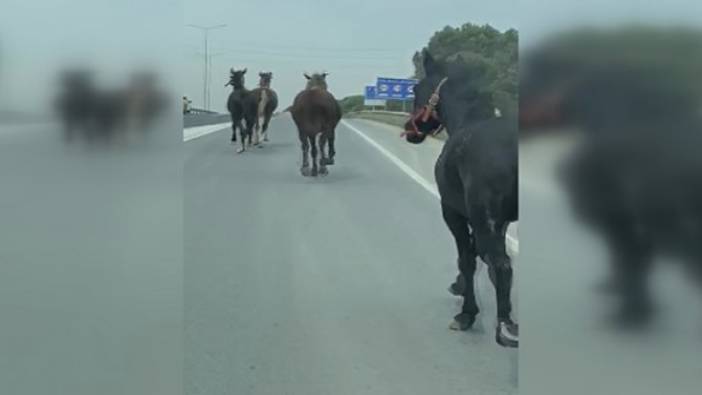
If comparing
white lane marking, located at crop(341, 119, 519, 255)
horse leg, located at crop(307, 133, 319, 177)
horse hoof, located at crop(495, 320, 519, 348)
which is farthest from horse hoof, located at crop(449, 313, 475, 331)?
horse leg, located at crop(307, 133, 319, 177)

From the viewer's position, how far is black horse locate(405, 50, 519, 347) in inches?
90.6

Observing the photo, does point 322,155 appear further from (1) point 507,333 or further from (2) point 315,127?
(1) point 507,333

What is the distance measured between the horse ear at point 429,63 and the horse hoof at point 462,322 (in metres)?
1.17

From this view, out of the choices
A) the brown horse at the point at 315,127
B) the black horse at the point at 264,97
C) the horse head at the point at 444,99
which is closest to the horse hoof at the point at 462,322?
the horse head at the point at 444,99

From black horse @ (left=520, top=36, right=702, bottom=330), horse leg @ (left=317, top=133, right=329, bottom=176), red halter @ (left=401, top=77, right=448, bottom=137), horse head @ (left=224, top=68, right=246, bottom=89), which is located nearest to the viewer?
black horse @ (left=520, top=36, right=702, bottom=330)

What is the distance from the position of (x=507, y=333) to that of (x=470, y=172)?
597 mm

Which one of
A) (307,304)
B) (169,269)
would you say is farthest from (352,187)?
(169,269)

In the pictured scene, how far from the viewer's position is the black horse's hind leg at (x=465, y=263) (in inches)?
136

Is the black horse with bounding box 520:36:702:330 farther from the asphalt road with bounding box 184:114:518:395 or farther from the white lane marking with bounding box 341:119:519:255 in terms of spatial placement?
the white lane marking with bounding box 341:119:519:255

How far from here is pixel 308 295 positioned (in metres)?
3.75

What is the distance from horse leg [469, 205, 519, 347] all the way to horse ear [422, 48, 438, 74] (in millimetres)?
602

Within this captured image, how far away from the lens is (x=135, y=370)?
4.85 ft

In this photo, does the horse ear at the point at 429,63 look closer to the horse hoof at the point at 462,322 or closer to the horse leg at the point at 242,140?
the horse hoof at the point at 462,322

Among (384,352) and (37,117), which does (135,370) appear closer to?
(37,117)
